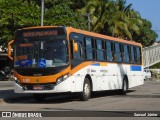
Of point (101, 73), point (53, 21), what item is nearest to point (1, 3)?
point (53, 21)

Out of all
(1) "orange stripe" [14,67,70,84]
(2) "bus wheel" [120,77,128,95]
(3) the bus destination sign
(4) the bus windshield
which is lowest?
(2) "bus wheel" [120,77,128,95]

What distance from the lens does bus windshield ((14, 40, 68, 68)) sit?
18.8m

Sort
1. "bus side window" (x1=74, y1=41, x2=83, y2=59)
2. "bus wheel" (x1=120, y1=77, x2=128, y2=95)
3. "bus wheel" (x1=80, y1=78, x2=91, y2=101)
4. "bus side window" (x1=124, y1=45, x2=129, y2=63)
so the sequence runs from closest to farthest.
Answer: "bus side window" (x1=74, y1=41, x2=83, y2=59) → "bus wheel" (x1=80, y1=78, x2=91, y2=101) → "bus wheel" (x1=120, y1=77, x2=128, y2=95) → "bus side window" (x1=124, y1=45, x2=129, y2=63)

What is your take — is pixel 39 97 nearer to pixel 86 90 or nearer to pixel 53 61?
pixel 86 90

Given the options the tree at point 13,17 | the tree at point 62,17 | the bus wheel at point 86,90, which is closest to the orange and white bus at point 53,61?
the bus wheel at point 86,90

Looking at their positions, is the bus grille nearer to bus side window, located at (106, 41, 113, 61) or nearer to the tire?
the tire

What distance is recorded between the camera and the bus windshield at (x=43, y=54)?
18.8 m

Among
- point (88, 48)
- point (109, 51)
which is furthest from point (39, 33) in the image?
point (109, 51)

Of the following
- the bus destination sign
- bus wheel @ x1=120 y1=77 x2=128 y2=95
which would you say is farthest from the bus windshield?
bus wheel @ x1=120 y1=77 x2=128 y2=95

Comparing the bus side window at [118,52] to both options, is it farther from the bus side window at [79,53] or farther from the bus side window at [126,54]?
the bus side window at [79,53]

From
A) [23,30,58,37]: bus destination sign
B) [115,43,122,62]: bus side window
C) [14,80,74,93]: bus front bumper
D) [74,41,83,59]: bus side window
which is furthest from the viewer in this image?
[115,43,122,62]: bus side window

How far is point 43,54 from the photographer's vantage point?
62.0 ft

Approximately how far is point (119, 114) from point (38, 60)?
5.49 m

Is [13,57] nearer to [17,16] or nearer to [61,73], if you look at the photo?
[61,73]
